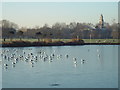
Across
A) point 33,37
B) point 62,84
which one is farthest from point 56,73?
point 33,37

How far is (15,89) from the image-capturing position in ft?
26.0

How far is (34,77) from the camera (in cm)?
976

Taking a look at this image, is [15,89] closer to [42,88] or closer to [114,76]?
[42,88]

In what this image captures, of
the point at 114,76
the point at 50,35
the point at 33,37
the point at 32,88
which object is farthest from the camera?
the point at 33,37

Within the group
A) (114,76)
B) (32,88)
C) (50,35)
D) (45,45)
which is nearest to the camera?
(32,88)

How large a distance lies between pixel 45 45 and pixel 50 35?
11.7 metres

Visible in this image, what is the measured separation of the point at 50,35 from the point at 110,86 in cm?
3643

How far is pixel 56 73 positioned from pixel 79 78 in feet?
4.55

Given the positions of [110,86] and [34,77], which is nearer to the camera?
[110,86]

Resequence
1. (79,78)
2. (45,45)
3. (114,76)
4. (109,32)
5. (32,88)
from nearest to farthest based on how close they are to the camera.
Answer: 1. (32,88)
2. (79,78)
3. (114,76)
4. (45,45)
5. (109,32)

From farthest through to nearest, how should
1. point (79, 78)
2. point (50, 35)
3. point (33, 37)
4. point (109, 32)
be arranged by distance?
1. point (109, 32)
2. point (33, 37)
3. point (50, 35)
4. point (79, 78)

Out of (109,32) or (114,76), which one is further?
(109,32)

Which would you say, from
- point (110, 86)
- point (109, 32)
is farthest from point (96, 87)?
point (109, 32)

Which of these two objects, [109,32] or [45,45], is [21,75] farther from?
[109,32]
